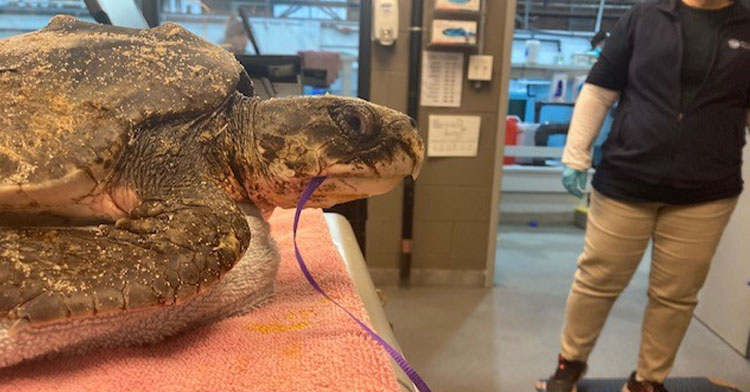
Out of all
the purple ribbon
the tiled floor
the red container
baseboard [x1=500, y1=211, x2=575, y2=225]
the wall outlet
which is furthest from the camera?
baseboard [x1=500, y1=211, x2=575, y2=225]

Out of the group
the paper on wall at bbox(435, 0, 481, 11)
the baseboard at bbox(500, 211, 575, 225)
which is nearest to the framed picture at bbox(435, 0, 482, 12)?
the paper on wall at bbox(435, 0, 481, 11)

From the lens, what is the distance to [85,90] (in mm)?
603

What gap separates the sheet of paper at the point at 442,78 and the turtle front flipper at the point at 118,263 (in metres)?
1.75

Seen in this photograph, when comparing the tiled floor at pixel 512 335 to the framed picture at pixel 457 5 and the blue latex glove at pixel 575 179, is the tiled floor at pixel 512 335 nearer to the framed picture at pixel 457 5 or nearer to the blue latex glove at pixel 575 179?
the blue latex glove at pixel 575 179

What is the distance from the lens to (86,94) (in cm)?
60

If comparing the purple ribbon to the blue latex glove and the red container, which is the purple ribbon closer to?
the blue latex glove

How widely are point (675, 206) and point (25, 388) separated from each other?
134 cm

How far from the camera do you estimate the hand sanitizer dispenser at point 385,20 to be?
208 cm

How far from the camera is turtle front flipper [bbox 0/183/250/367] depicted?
1.53 feet

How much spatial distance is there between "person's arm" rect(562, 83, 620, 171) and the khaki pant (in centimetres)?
13

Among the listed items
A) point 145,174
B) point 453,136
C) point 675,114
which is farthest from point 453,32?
point 145,174

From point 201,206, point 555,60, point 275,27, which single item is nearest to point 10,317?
point 201,206

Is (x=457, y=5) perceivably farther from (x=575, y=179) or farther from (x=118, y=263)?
(x=118, y=263)

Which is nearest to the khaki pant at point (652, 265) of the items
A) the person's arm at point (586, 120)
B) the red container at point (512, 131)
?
the person's arm at point (586, 120)
